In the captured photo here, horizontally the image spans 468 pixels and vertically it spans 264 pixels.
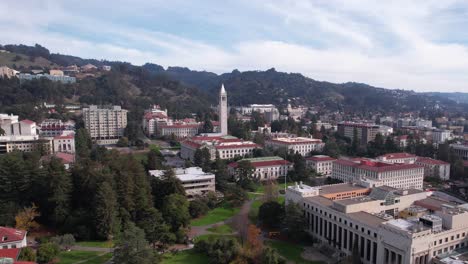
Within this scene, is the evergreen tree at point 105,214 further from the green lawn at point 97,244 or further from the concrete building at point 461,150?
the concrete building at point 461,150

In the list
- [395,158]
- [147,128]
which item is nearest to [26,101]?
[147,128]

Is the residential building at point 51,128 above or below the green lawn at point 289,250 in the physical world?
above

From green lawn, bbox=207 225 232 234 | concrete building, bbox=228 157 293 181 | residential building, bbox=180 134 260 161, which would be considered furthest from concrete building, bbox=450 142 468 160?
green lawn, bbox=207 225 232 234

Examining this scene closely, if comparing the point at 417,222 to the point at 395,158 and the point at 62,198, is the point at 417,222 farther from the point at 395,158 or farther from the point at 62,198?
the point at 395,158

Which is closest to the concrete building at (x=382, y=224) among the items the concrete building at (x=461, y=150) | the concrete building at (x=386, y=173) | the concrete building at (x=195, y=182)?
the concrete building at (x=386, y=173)

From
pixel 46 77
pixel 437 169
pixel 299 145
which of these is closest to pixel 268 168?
pixel 299 145
